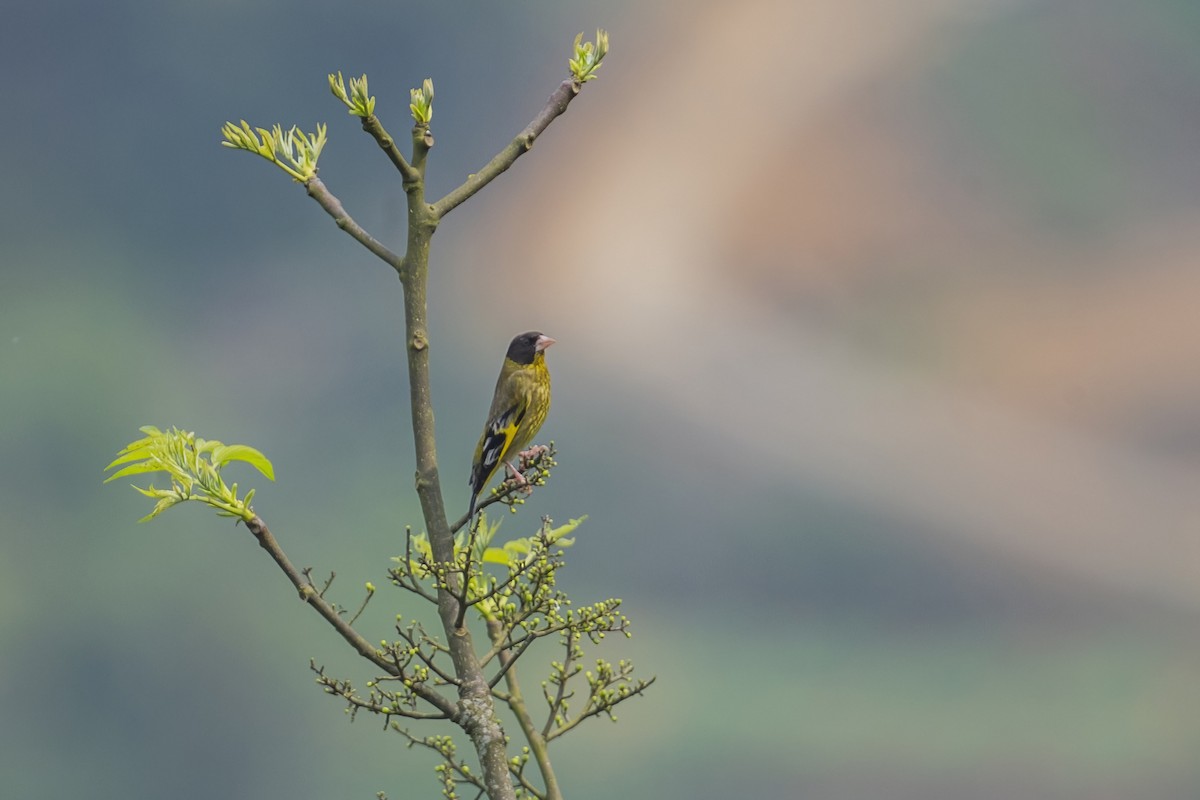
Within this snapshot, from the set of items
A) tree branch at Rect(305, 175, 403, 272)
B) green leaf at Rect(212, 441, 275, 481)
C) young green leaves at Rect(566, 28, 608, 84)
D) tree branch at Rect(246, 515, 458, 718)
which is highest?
young green leaves at Rect(566, 28, 608, 84)

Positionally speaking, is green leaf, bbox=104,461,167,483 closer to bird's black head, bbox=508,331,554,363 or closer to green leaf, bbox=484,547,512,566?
green leaf, bbox=484,547,512,566

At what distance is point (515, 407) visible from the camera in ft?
8.75

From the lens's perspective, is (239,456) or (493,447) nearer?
(239,456)

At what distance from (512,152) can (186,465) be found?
2.53ft

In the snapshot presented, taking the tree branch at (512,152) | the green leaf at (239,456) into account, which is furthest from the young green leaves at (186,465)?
the tree branch at (512,152)

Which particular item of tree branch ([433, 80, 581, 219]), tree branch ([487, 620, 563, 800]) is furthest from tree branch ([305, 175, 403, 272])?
tree branch ([487, 620, 563, 800])

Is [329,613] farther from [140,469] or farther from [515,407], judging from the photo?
[515,407]

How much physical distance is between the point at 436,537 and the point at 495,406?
729mm

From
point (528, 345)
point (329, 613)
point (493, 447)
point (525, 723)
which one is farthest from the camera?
point (528, 345)

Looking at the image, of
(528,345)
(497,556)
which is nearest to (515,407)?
(528,345)

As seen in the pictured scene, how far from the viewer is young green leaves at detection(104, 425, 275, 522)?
1919mm

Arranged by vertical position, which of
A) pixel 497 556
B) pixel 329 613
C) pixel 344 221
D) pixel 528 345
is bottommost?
pixel 329 613

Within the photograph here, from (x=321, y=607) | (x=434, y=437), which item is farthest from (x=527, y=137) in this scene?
(x=321, y=607)

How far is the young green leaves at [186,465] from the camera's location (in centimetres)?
192
